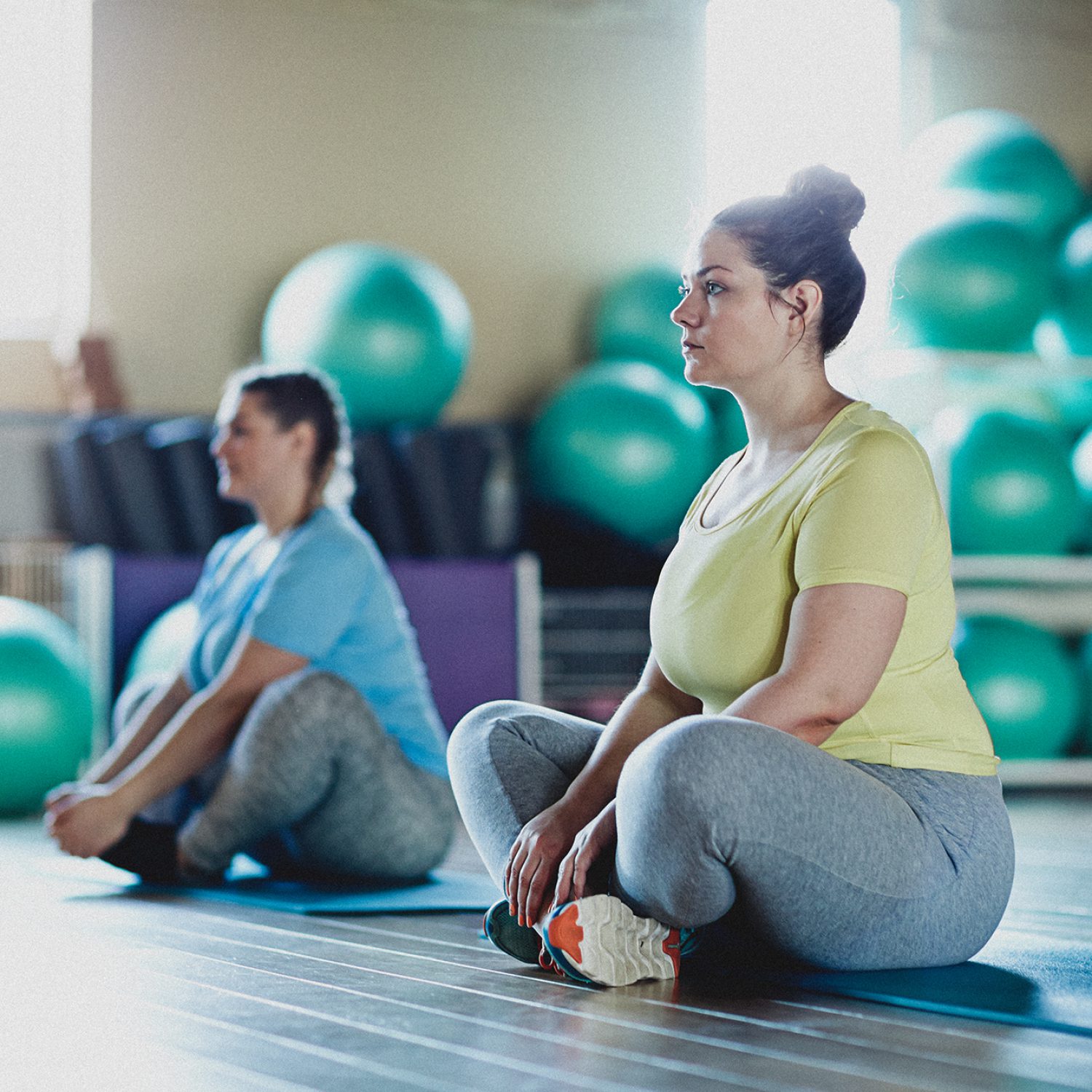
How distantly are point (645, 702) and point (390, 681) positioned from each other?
2.38ft

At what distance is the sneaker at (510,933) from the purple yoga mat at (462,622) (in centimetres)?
247

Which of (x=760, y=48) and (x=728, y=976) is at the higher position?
(x=760, y=48)

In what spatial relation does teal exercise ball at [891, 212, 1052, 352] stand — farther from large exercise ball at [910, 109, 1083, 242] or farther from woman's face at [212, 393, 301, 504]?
woman's face at [212, 393, 301, 504]

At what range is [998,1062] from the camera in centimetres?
119

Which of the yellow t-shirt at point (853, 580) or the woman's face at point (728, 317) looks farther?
the woman's face at point (728, 317)

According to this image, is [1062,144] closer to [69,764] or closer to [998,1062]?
[69,764]

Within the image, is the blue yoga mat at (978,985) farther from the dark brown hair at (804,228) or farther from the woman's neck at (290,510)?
the woman's neck at (290,510)

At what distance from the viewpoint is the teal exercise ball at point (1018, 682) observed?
148 inches

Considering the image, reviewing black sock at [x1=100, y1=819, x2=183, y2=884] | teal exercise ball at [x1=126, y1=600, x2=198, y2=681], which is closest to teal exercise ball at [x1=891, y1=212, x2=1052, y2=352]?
teal exercise ball at [x1=126, y1=600, x2=198, y2=681]

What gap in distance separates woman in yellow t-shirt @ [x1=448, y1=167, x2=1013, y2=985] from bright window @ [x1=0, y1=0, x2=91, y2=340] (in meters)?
3.35

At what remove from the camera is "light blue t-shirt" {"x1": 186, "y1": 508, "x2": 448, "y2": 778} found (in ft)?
7.41

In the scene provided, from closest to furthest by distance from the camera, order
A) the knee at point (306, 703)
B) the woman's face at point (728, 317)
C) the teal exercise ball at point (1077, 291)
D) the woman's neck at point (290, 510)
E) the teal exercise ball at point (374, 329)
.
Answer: the woman's face at point (728, 317) < the knee at point (306, 703) < the woman's neck at point (290, 510) < the teal exercise ball at point (374, 329) < the teal exercise ball at point (1077, 291)

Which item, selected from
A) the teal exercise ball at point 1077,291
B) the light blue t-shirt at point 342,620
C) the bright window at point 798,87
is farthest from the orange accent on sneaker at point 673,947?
the bright window at point 798,87

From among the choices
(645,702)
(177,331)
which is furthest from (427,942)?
(177,331)
